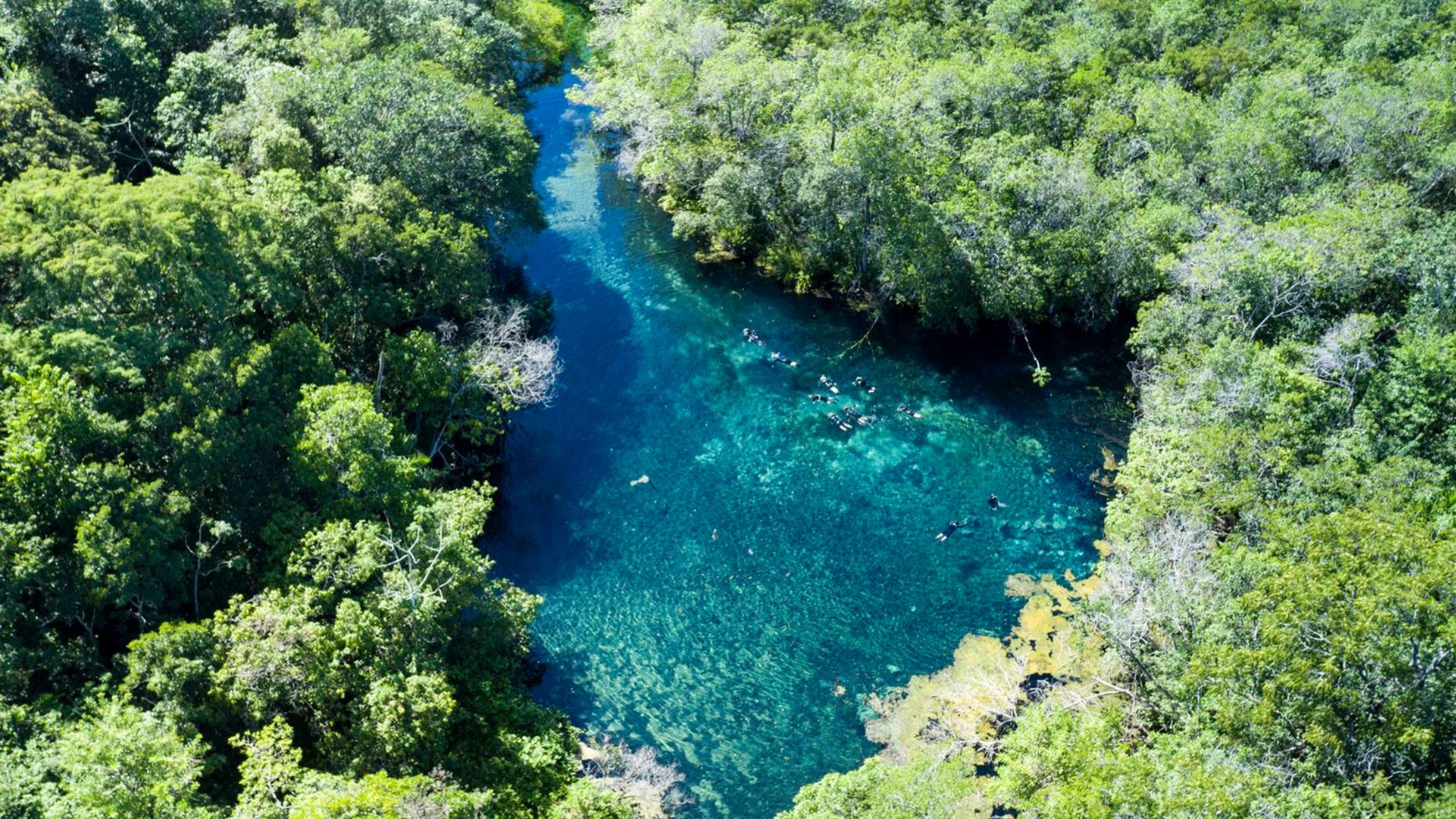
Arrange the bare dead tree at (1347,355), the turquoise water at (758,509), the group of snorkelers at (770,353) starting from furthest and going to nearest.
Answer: the group of snorkelers at (770,353), the bare dead tree at (1347,355), the turquoise water at (758,509)

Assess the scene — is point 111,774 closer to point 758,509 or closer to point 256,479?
point 256,479

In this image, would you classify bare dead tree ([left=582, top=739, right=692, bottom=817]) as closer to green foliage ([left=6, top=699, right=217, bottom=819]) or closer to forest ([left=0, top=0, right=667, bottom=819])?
forest ([left=0, top=0, right=667, bottom=819])

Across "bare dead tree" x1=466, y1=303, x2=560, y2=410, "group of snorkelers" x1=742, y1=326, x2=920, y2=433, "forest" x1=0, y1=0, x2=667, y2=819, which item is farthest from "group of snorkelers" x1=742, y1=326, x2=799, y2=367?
"forest" x1=0, y1=0, x2=667, y2=819

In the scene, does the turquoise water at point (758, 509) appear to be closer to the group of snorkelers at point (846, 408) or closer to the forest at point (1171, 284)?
the group of snorkelers at point (846, 408)

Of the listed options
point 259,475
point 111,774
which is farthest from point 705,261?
point 111,774

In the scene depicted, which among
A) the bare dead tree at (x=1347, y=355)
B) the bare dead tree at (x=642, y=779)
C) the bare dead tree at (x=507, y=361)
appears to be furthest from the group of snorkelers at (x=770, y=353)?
the bare dead tree at (x=642, y=779)

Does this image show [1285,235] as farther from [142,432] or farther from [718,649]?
[142,432]
